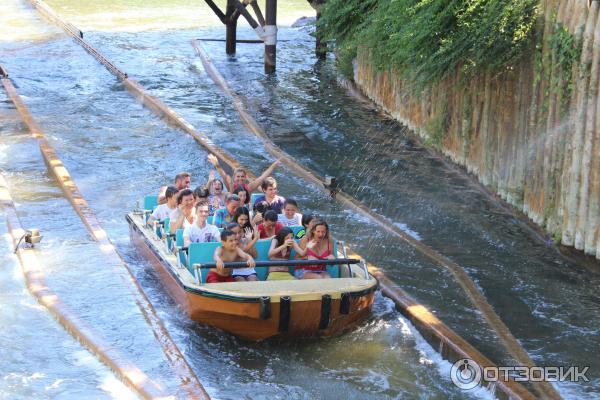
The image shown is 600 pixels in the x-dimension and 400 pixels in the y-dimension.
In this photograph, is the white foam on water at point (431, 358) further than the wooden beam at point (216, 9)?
No

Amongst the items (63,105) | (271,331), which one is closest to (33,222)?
(271,331)

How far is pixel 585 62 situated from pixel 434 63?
8.96ft

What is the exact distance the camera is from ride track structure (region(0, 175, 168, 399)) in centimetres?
701

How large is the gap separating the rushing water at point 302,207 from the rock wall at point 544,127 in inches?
15.8

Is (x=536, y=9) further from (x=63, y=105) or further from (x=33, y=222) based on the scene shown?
(x=63, y=105)

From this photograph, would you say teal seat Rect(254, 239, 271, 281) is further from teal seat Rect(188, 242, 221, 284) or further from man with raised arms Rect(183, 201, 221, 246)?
teal seat Rect(188, 242, 221, 284)

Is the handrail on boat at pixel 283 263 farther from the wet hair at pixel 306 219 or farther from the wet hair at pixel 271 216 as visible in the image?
the wet hair at pixel 271 216

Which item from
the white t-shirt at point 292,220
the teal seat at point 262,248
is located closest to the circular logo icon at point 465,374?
the teal seat at point 262,248

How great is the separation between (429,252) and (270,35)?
1068cm

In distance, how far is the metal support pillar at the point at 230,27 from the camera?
22.7 m

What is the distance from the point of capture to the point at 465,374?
778cm

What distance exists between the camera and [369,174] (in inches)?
551

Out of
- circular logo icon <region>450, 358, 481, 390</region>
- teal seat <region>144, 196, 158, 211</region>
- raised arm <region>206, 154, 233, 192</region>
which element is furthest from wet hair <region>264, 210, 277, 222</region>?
circular logo icon <region>450, 358, 481, 390</region>

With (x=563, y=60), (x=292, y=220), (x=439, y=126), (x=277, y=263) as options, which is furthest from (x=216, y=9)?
(x=277, y=263)
